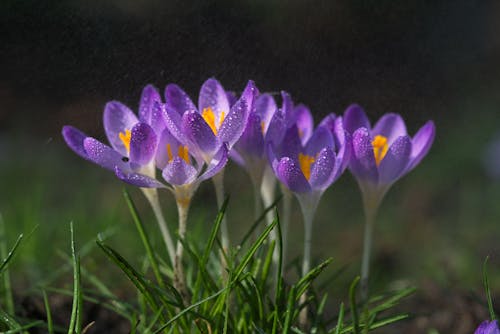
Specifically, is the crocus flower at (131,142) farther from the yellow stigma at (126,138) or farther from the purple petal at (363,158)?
the purple petal at (363,158)

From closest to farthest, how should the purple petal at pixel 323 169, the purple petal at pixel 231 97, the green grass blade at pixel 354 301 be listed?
the green grass blade at pixel 354 301
the purple petal at pixel 323 169
the purple petal at pixel 231 97

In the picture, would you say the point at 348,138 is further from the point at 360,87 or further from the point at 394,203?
the point at 394,203

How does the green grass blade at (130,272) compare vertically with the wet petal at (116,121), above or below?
below

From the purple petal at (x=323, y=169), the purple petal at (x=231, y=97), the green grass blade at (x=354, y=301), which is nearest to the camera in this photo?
the green grass blade at (x=354, y=301)

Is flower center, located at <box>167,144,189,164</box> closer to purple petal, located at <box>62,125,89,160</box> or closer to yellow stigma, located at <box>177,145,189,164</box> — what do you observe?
yellow stigma, located at <box>177,145,189,164</box>

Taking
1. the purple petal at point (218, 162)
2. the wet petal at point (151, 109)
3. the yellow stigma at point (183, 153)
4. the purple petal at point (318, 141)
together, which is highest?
the wet petal at point (151, 109)

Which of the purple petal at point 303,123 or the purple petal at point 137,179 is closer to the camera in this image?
the purple petal at point 137,179

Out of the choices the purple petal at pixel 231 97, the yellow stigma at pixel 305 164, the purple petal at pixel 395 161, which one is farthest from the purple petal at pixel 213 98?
the purple petal at pixel 395 161
